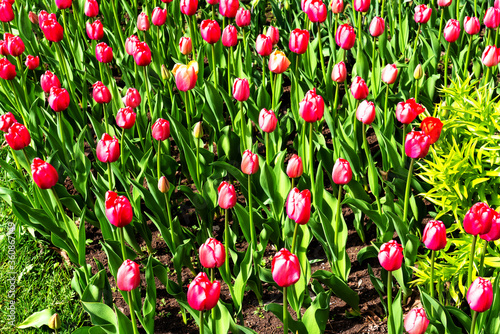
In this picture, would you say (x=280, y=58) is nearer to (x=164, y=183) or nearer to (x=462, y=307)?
(x=164, y=183)

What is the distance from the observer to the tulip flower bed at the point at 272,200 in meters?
2.10

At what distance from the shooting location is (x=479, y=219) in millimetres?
1788

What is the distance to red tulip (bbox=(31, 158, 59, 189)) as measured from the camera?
221 centimetres

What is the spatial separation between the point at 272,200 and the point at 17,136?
1.16 meters

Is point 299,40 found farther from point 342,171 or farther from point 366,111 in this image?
point 342,171

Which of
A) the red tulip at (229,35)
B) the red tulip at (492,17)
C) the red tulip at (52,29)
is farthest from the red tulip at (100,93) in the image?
the red tulip at (492,17)

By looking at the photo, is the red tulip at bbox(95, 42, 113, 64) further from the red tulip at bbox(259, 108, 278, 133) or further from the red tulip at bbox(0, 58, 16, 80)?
the red tulip at bbox(259, 108, 278, 133)

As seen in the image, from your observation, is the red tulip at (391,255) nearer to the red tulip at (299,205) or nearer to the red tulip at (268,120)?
the red tulip at (299,205)

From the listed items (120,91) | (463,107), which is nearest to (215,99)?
(120,91)

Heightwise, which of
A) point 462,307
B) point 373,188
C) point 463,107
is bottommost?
point 462,307

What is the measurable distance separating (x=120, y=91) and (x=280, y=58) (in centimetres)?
139

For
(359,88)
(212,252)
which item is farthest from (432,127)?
(212,252)

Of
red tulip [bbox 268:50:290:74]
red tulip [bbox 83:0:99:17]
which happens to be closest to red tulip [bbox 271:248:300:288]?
red tulip [bbox 268:50:290:74]

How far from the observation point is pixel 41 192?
2.68m
